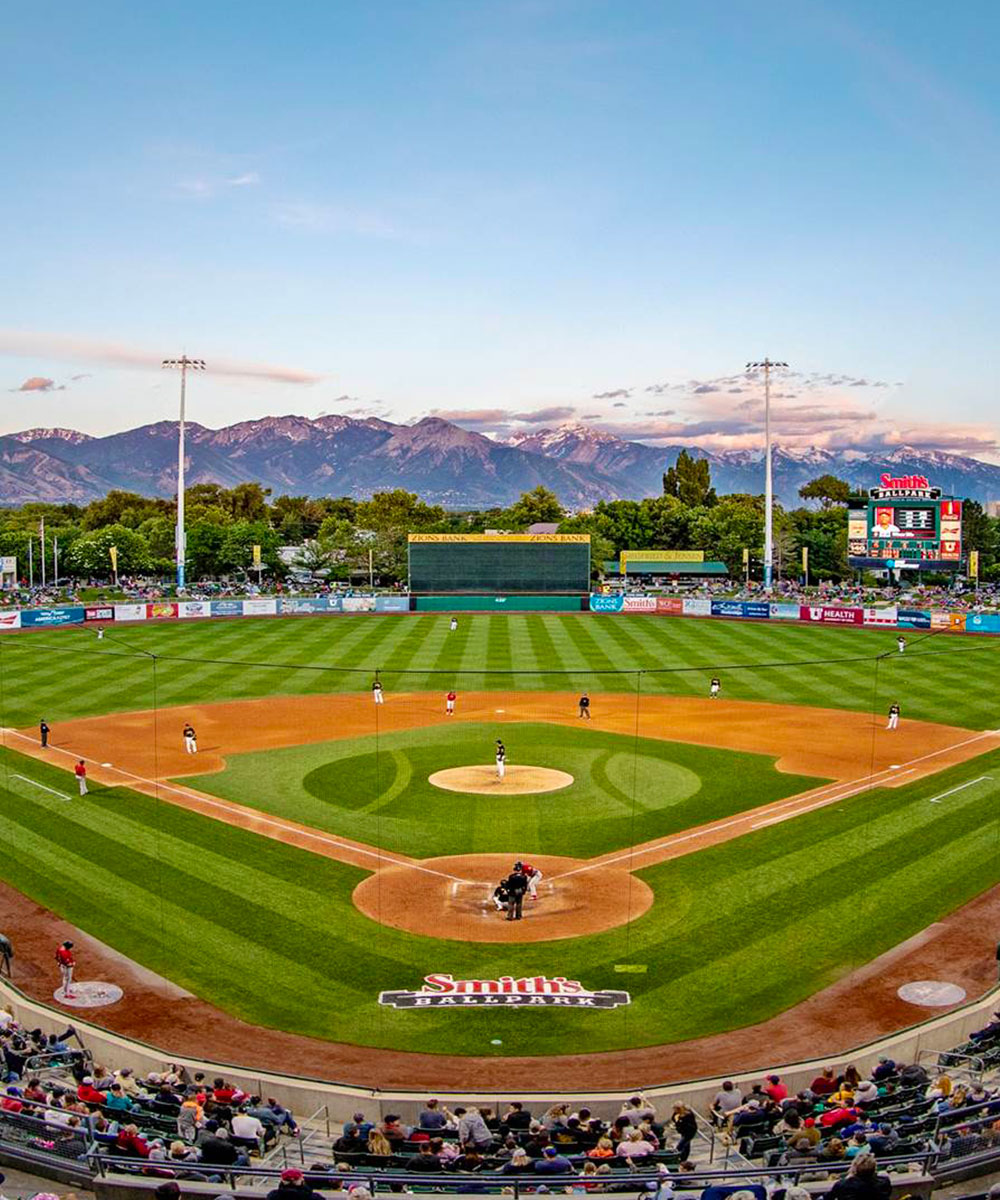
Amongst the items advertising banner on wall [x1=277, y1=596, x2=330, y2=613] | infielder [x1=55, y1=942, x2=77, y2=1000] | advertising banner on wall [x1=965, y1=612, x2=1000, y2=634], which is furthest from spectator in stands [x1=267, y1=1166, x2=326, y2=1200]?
advertising banner on wall [x1=277, y1=596, x2=330, y2=613]

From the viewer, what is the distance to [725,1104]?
14.9 metres

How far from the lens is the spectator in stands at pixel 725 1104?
14.7 m

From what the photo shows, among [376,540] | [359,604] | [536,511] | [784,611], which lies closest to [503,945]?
[784,611]

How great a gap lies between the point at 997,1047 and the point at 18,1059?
1494 cm

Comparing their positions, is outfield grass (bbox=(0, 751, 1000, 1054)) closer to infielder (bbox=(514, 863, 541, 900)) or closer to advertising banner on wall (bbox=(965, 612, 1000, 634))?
infielder (bbox=(514, 863, 541, 900))

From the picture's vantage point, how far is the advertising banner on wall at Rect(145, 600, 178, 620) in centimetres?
7925

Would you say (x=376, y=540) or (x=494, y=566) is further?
(x=376, y=540)

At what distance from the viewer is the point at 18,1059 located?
625 inches

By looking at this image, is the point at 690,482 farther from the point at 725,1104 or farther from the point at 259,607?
the point at 725,1104

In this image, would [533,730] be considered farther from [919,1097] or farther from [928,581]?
[928,581]

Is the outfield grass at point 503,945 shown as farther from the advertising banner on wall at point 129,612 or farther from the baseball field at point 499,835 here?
the advertising banner on wall at point 129,612

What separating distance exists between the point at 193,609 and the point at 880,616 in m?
51.6

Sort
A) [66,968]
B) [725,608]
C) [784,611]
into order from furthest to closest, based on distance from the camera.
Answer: [725,608] < [784,611] < [66,968]

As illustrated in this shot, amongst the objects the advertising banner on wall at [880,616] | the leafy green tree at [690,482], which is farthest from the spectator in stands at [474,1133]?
the leafy green tree at [690,482]
